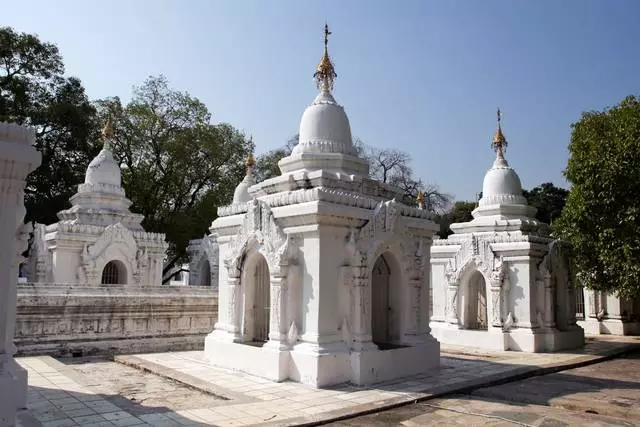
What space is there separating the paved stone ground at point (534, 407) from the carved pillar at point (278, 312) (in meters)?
2.76

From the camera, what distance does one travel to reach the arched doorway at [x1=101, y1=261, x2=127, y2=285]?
21.3m

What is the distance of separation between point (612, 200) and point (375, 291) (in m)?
7.84

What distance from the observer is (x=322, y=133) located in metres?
12.4

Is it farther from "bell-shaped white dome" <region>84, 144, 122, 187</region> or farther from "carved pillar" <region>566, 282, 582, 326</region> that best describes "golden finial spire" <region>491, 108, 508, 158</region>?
"bell-shaped white dome" <region>84, 144, 122, 187</region>

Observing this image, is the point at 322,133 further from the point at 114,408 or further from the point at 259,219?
the point at 114,408

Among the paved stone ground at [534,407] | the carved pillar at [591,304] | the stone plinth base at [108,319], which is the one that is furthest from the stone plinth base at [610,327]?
the stone plinth base at [108,319]

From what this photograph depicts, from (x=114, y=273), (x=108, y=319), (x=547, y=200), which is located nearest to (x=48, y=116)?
(x=114, y=273)

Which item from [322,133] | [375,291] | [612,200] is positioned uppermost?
[322,133]

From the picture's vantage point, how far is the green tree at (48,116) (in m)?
28.4

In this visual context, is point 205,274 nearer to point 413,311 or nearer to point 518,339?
point 518,339

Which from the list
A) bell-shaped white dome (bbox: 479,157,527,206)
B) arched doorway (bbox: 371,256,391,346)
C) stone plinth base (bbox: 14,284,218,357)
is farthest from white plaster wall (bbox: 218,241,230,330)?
bell-shaped white dome (bbox: 479,157,527,206)

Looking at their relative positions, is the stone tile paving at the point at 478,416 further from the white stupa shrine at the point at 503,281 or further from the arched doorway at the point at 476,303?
the arched doorway at the point at 476,303

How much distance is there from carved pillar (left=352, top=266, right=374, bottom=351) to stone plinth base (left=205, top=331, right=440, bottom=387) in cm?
26

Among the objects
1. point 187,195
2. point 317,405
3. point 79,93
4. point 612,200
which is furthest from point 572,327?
point 79,93
